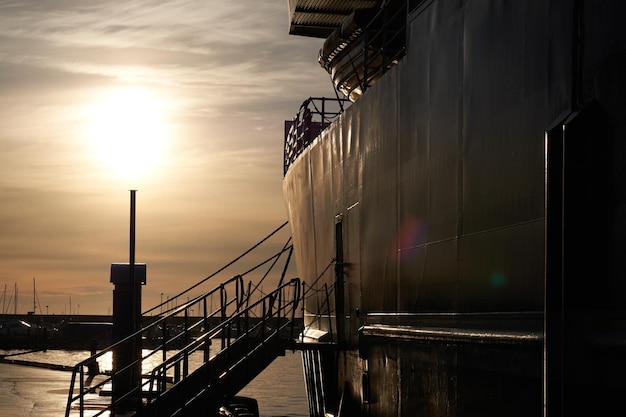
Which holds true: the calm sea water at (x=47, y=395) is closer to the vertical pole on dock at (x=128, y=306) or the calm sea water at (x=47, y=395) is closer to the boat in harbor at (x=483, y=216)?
the vertical pole on dock at (x=128, y=306)

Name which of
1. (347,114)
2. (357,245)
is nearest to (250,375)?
(357,245)

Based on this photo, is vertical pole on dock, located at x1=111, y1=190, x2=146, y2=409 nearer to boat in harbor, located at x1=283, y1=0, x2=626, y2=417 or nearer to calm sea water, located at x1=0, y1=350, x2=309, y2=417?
calm sea water, located at x1=0, y1=350, x2=309, y2=417

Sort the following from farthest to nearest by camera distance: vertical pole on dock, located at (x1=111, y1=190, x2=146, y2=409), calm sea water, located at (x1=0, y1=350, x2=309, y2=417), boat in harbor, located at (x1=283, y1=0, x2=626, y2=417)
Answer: calm sea water, located at (x1=0, y1=350, x2=309, y2=417), vertical pole on dock, located at (x1=111, y1=190, x2=146, y2=409), boat in harbor, located at (x1=283, y1=0, x2=626, y2=417)

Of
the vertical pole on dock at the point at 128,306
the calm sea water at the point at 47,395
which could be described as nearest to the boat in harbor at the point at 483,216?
the vertical pole on dock at the point at 128,306

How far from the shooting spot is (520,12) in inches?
312

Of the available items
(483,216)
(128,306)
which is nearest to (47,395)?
(128,306)

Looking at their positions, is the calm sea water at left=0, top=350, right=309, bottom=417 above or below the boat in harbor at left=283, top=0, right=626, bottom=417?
below

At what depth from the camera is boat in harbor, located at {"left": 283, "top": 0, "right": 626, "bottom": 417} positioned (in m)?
6.50

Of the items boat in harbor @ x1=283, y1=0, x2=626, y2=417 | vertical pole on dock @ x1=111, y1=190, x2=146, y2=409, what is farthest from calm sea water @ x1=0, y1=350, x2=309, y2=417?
boat in harbor @ x1=283, y1=0, x2=626, y2=417

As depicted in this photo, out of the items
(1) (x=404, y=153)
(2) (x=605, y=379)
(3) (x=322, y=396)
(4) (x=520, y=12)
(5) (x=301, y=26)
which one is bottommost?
(3) (x=322, y=396)

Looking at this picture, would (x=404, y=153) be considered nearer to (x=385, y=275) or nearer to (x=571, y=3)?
(x=385, y=275)

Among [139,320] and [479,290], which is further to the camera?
[139,320]

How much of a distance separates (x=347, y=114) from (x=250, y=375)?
360 centimetres

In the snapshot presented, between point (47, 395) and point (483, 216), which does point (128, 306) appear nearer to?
point (47, 395)
